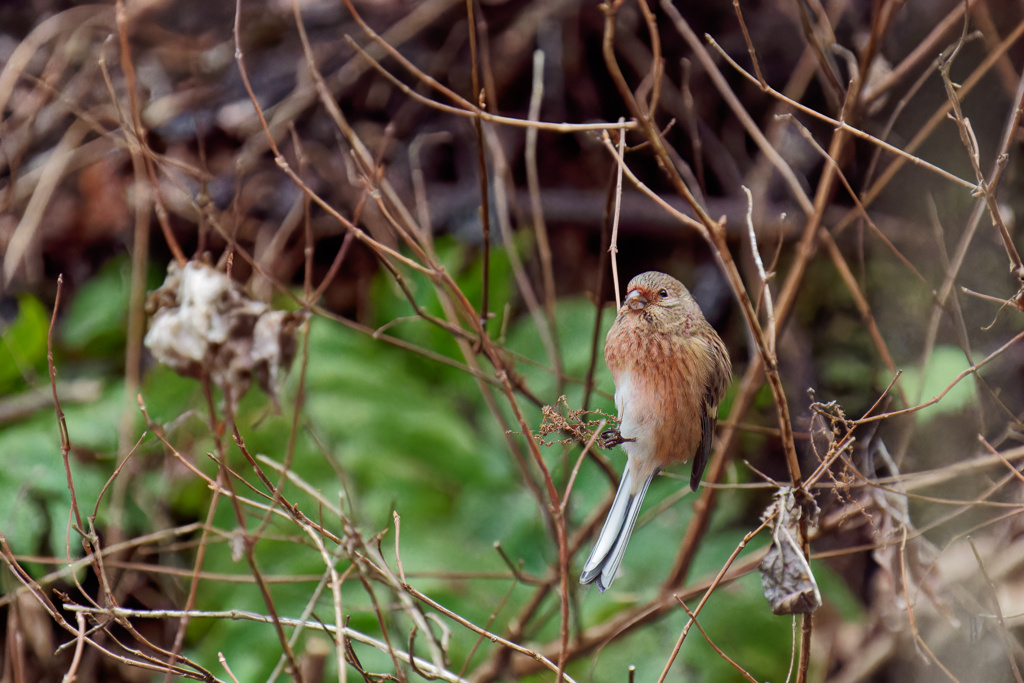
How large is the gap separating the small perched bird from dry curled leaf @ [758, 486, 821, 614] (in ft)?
0.43

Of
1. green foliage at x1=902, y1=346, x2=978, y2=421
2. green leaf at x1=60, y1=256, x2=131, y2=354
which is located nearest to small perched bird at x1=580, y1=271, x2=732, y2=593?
green foliage at x1=902, y1=346, x2=978, y2=421

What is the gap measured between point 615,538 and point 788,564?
0.64ft

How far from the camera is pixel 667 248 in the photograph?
7.00ft

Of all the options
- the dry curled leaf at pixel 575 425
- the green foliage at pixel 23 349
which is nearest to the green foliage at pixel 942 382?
the dry curled leaf at pixel 575 425

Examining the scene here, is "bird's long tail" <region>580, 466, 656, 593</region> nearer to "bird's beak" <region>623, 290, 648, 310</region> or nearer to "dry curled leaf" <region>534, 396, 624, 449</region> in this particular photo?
"dry curled leaf" <region>534, 396, 624, 449</region>

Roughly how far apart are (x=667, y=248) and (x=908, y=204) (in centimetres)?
64

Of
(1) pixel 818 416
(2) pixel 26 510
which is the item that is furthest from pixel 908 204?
(2) pixel 26 510

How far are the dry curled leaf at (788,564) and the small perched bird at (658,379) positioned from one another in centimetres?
13

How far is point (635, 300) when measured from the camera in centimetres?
85

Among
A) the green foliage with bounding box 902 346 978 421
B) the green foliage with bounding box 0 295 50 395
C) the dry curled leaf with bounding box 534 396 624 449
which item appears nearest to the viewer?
the dry curled leaf with bounding box 534 396 624 449

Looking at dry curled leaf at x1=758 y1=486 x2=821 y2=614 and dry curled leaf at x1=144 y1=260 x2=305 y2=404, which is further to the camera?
dry curled leaf at x1=144 y1=260 x2=305 y2=404

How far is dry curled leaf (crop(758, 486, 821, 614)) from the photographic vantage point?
0.90m

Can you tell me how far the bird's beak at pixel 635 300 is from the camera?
85cm

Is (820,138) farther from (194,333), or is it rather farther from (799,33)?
(194,333)
